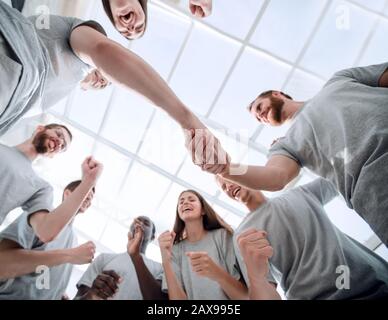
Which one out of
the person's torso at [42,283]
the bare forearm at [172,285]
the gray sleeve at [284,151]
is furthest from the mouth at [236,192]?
the person's torso at [42,283]

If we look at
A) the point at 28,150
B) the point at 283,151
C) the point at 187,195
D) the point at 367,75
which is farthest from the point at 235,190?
the point at 28,150

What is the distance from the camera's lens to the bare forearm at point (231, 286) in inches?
36.7

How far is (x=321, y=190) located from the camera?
4.36 ft

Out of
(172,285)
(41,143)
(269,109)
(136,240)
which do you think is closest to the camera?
(172,285)

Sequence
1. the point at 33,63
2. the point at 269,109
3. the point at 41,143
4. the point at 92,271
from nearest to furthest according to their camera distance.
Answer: the point at 33,63, the point at 92,271, the point at 41,143, the point at 269,109

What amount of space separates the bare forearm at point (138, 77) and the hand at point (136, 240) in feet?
1.66

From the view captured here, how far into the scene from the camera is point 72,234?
1.20 m

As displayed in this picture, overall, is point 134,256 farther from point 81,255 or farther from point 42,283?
point 42,283

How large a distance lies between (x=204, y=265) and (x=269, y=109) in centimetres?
78

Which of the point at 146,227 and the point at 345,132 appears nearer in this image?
the point at 345,132

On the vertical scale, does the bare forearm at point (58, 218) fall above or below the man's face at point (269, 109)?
below

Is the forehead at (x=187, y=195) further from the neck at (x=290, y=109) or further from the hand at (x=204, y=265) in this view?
the neck at (x=290, y=109)
